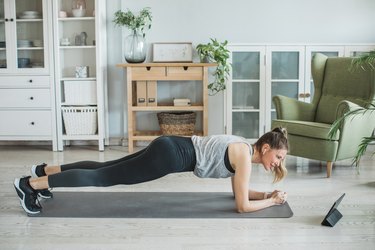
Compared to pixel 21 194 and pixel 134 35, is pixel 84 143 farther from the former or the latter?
pixel 21 194

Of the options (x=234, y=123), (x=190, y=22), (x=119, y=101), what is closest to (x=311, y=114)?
(x=234, y=123)

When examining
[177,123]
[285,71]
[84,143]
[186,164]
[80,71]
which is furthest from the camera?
[84,143]

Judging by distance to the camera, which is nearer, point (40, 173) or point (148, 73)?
A: point (40, 173)

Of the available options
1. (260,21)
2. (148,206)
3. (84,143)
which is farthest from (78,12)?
(148,206)

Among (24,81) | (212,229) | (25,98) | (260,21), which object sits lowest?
(212,229)

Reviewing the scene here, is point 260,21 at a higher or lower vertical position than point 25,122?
higher

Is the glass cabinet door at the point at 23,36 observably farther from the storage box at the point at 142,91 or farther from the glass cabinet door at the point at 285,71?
the glass cabinet door at the point at 285,71

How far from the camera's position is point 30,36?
5250mm

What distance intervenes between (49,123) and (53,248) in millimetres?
2905

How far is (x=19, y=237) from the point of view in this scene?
2.72m

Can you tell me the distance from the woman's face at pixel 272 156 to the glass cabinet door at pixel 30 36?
3087 mm

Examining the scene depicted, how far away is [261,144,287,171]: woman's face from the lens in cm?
292

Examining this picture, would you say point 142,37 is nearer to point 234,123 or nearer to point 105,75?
point 105,75

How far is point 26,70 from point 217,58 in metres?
1.96
